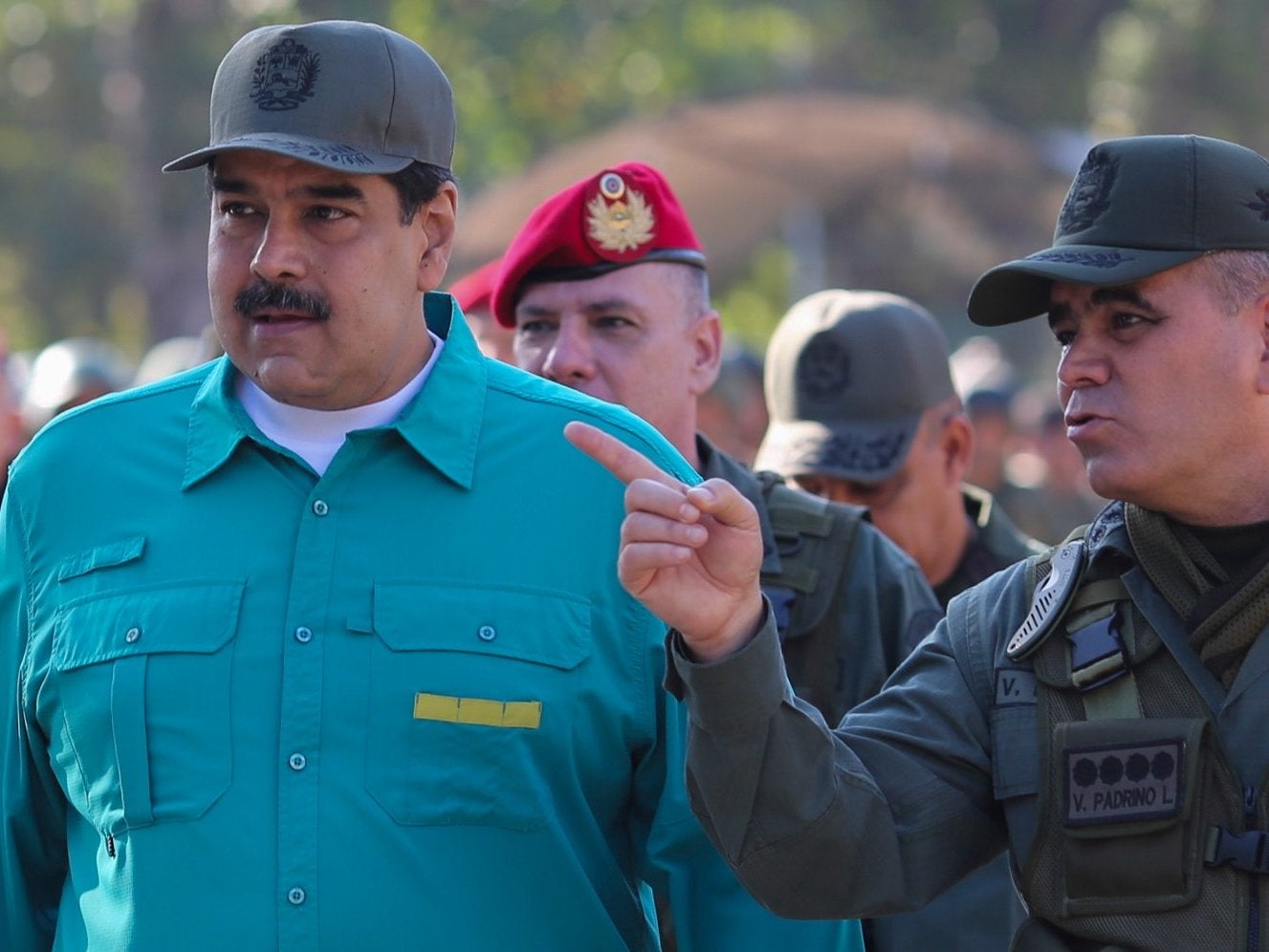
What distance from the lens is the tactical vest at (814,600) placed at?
15.4 feet

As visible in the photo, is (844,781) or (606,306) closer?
(844,781)

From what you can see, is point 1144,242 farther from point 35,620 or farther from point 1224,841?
point 35,620

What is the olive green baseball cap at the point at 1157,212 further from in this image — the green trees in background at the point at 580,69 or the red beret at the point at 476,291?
the green trees in background at the point at 580,69

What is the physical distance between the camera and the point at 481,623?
327 centimetres

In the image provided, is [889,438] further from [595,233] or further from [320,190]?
[320,190]

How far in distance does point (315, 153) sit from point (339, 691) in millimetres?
844

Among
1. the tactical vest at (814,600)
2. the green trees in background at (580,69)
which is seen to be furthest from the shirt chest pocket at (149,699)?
the green trees in background at (580,69)

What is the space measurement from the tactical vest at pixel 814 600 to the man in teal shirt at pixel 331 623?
1.27 metres

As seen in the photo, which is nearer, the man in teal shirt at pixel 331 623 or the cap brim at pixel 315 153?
the man in teal shirt at pixel 331 623

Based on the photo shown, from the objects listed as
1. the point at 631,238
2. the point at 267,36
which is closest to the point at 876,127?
the point at 631,238

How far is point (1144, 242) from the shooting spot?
329 centimetres

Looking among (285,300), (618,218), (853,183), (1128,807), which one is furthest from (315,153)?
(853,183)

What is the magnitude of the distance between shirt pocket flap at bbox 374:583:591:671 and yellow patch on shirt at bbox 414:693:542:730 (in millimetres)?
72

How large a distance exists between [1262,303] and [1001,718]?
0.76m
